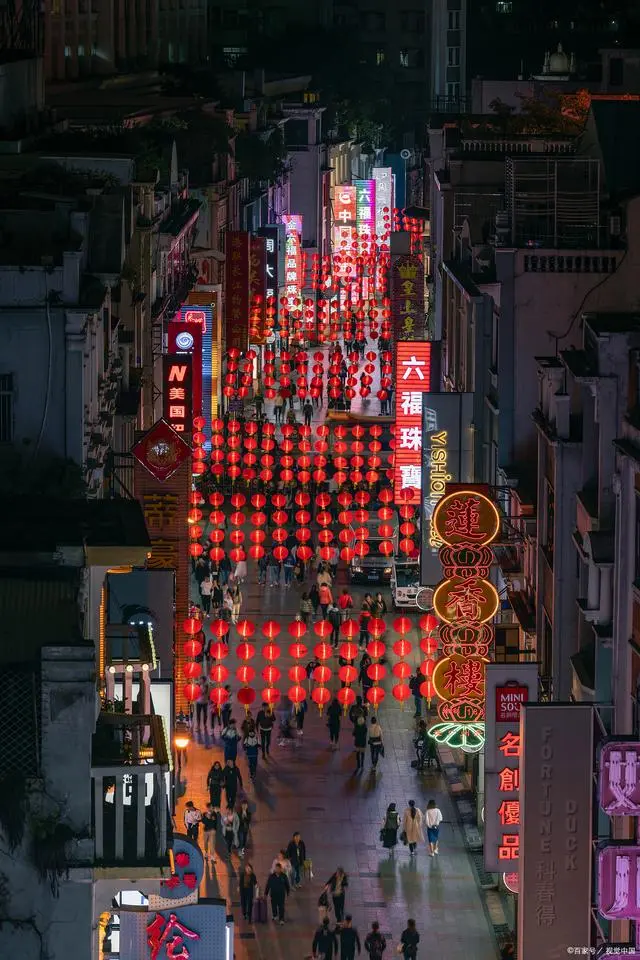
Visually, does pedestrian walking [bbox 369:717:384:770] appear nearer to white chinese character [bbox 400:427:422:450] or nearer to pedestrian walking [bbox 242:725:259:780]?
pedestrian walking [bbox 242:725:259:780]

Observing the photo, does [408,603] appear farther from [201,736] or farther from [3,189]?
[3,189]

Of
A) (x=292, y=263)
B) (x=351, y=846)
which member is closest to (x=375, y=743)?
(x=351, y=846)

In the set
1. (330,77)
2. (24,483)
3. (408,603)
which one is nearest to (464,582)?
(24,483)

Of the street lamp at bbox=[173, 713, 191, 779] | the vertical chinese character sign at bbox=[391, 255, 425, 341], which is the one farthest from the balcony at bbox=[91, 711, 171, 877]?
the vertical chinese character sign at bbox=[391, 255, 425, 341]

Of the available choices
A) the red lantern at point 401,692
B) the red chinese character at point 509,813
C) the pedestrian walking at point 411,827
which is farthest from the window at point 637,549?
the red lantern at point 401,692

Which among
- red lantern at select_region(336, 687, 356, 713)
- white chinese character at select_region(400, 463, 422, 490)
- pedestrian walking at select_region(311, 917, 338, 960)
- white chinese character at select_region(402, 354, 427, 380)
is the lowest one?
pedestrian walking at select_region(311, 917, 338, 960)

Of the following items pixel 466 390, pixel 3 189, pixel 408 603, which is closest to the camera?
pixel 3 189

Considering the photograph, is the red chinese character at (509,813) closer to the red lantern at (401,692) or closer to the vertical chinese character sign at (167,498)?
the vertical chinese character sign at (167,498)
